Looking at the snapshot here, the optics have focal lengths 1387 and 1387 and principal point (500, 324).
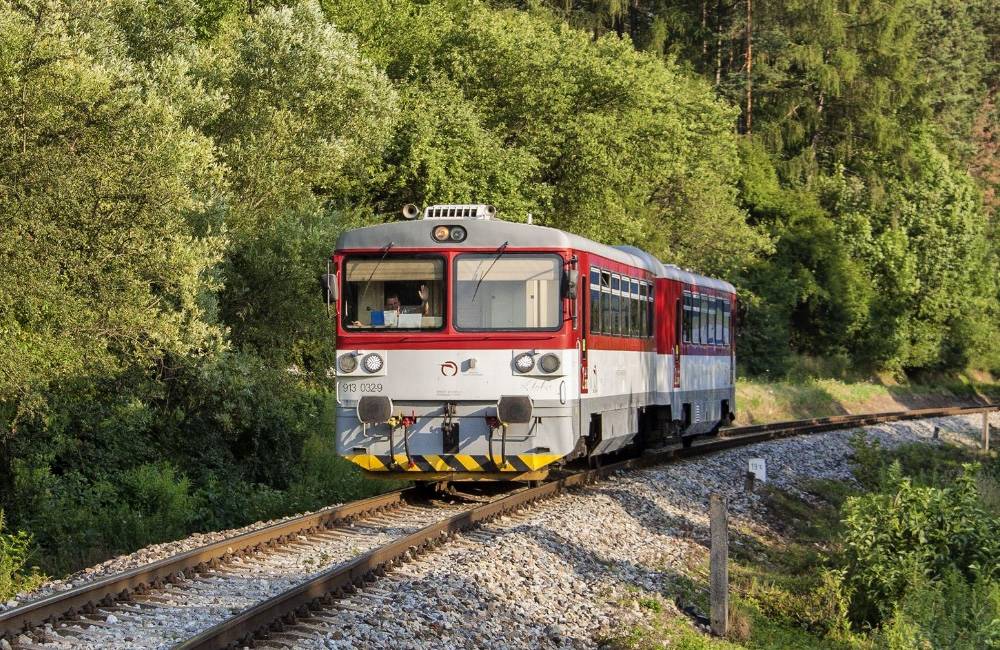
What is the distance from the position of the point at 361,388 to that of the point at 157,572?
17.2ft

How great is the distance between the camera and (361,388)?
15.4 meters

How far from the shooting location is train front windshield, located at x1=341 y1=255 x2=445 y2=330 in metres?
15.4

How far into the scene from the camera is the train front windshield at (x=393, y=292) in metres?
15.4

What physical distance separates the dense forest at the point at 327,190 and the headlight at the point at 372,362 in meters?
3.00

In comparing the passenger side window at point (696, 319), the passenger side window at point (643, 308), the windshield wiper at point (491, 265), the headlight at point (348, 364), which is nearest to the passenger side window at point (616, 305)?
the passenger side window at point (643, 308)

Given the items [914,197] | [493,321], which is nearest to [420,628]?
[493,321]

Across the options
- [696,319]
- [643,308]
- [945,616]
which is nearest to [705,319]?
[696,319]

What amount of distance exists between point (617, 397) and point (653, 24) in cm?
4210

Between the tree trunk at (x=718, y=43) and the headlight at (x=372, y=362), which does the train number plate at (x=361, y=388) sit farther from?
the tree trunk at (x=718, y=43)

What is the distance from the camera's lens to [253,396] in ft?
66.7

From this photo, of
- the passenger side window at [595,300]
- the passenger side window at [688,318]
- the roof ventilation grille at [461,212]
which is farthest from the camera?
the passenger side window at [688,318]

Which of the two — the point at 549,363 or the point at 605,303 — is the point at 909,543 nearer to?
the point at 549,363

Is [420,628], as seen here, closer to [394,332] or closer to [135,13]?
[394,332]

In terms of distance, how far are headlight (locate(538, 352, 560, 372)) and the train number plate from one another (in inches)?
71.4
